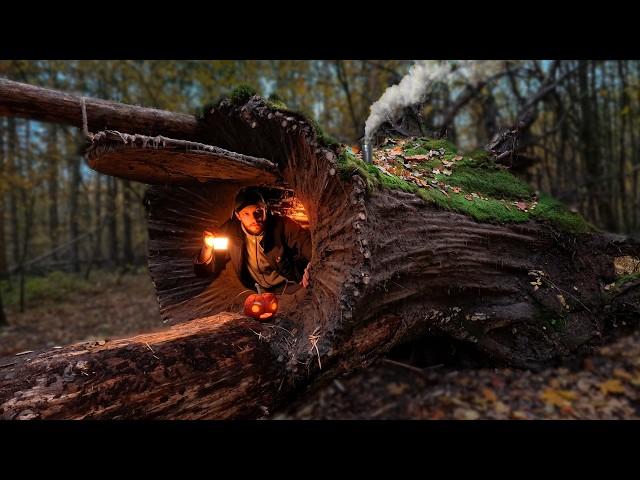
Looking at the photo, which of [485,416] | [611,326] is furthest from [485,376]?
[611,326]

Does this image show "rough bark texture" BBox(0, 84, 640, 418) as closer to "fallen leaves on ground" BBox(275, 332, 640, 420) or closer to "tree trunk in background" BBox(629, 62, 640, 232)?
"fallen leaves on ground" BBox(275, 332, 640, 420)

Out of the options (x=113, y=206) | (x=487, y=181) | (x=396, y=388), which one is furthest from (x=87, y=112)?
(x=113, y=206)

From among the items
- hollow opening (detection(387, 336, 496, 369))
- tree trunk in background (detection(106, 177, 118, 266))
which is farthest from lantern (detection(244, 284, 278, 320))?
tree trunk in background (detection(106, 177, 118, 266))

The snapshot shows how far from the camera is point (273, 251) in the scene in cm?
467

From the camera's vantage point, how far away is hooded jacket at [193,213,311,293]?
4.16 m

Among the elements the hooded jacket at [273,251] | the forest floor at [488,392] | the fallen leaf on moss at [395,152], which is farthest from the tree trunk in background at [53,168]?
the fallen leaf on moss at [395,152]

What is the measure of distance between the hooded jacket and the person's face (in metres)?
0.22

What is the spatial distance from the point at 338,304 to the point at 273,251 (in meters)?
2.56

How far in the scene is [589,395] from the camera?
4691 millimetres

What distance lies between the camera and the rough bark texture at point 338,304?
1906 millimetres

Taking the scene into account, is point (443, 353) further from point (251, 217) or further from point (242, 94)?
point (242, 94)
